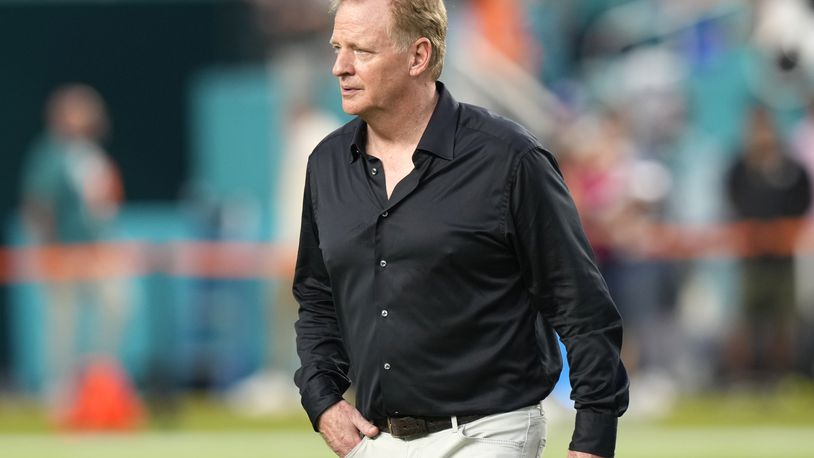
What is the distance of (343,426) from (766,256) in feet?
34.8

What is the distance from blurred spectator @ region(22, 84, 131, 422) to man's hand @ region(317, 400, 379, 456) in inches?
401

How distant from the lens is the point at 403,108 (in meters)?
4.92

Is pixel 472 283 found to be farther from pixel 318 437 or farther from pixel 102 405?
pixel 102 405

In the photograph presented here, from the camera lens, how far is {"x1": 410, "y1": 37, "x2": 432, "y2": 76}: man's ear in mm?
4855

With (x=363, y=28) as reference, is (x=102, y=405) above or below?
above

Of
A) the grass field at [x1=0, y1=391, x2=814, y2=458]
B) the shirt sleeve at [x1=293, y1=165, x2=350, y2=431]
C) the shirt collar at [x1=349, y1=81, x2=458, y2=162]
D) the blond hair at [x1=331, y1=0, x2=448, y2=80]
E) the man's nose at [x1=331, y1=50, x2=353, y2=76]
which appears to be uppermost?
the grass field at [x1=0, y1=391, x2=814, y2=458]

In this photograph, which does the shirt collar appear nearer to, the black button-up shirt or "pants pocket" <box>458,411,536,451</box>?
the black button-up shirt

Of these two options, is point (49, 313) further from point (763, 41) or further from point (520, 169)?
point (520, 169)

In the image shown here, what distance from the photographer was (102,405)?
1394 cm

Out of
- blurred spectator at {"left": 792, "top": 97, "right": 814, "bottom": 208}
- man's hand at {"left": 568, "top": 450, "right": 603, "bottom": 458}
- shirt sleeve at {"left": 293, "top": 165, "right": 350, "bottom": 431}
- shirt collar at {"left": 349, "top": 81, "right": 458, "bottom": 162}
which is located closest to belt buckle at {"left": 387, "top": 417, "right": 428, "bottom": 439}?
shirt sleeve at {"left": 293, "top": 165, "right": 350, "bottom": 431}

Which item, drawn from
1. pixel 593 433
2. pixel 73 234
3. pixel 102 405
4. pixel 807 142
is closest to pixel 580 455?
pixel 593 433

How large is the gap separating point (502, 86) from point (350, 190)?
412 inches

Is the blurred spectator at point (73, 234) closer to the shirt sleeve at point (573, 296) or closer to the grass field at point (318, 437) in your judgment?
the grass field at point (318, 437)

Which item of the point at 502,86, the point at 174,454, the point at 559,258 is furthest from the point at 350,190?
the point at 502,86
